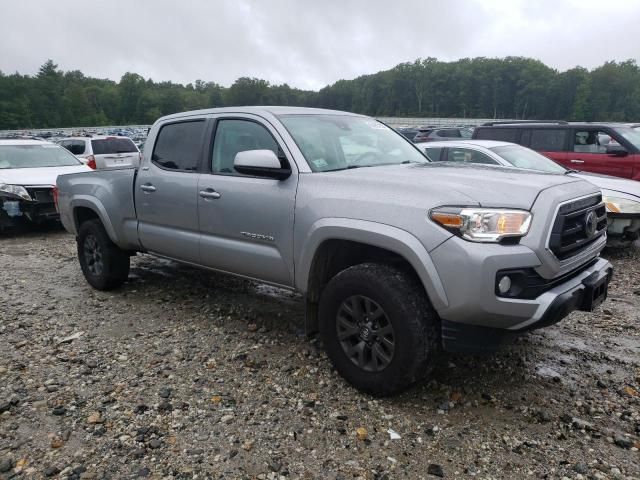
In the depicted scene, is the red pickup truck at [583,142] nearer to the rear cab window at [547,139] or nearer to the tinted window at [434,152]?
the rear cab window at [547,139]

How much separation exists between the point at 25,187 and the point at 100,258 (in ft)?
13.2

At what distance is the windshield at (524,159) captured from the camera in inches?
265

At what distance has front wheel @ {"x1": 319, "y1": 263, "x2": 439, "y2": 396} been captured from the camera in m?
2.86

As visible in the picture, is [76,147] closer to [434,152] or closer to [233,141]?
[434,152]

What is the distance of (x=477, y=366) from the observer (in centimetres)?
365

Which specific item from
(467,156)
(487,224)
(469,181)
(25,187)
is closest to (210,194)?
(469,181)

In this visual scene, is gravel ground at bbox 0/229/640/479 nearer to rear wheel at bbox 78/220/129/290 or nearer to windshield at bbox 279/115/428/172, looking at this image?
rear wheel at bbox 78/220/129/290

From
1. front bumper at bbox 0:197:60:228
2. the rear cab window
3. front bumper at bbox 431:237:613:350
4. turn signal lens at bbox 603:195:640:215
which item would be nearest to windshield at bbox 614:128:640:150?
the rear cab window

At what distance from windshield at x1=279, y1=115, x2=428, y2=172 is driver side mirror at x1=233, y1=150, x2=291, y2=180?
0.77ft

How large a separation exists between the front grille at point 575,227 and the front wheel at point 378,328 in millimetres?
796

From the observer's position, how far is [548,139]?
920 cm

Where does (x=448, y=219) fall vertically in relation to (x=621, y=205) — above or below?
above

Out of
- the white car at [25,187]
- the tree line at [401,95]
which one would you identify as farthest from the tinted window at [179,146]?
the tree line at [401,95]

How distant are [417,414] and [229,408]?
46.0 inches
